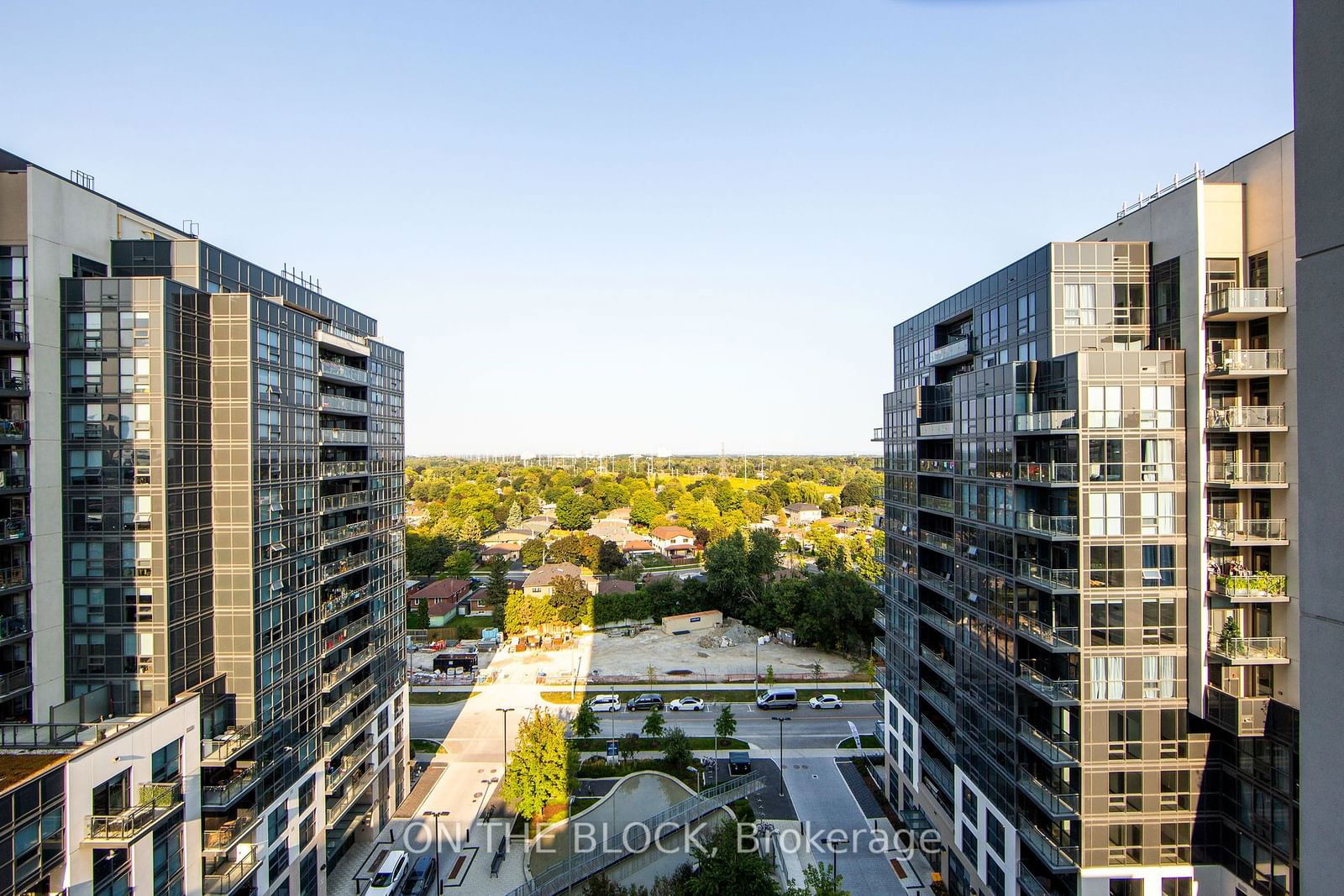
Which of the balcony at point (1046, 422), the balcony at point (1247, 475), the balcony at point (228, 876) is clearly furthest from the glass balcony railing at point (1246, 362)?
the balcony at point (228, 876)

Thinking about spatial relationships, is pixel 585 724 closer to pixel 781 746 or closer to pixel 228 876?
pixel 781 746

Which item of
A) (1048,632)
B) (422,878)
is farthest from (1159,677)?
(422,878)

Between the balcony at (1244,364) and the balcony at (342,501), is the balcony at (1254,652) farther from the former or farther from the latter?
the balcony at (342,501)

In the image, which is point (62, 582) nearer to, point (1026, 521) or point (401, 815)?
point (401, 815)

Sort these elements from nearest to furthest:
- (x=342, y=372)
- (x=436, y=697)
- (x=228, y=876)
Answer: (x=228, y=876) → (x=342, y=372) → (x=436, y=697)

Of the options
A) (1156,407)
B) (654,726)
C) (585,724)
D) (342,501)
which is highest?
(1156,407)

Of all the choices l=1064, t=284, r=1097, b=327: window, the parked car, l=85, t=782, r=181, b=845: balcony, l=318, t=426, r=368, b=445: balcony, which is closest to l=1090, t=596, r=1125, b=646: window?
l=1064, t=284, r=1097, b=327: window
